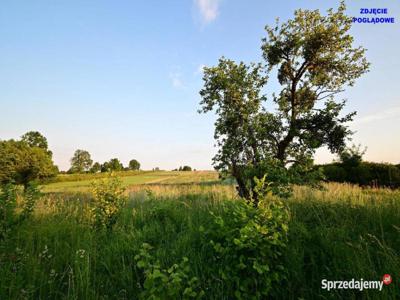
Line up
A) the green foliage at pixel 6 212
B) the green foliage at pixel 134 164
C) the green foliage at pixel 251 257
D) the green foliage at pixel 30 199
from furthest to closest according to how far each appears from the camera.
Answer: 1. the green foliage at pixel 134 164
2. the green foliage at pixel 30 199
3. the green foliage at pixel 6 212
4. the green foliage at pixel 251 257

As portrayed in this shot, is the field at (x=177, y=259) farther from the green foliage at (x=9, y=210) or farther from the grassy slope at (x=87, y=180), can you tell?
the grassy slope at (x=87, y=180)

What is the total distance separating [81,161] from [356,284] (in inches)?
4444

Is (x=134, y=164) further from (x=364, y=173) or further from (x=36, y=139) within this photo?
(x=364, y=173)

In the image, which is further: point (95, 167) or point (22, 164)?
point (95, 167)

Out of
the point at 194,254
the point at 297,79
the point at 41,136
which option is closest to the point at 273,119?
the point at 297,79

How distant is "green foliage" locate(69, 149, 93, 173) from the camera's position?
96225 millimetres

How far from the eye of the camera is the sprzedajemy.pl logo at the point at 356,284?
2.67 meters

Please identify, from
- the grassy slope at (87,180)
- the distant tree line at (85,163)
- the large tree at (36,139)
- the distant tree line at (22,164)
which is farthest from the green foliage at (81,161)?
the distant tree line at (22,164)

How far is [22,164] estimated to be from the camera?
26.2m

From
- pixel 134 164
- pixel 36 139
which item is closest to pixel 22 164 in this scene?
pixel 36 139

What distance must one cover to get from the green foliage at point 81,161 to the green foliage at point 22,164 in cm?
7450

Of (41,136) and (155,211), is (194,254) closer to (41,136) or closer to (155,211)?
(155,211)

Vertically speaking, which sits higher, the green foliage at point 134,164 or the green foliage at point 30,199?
the green foliage at point 134,164

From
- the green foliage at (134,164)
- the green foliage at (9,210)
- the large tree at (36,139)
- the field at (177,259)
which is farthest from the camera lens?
the green foliage at (134,164)
